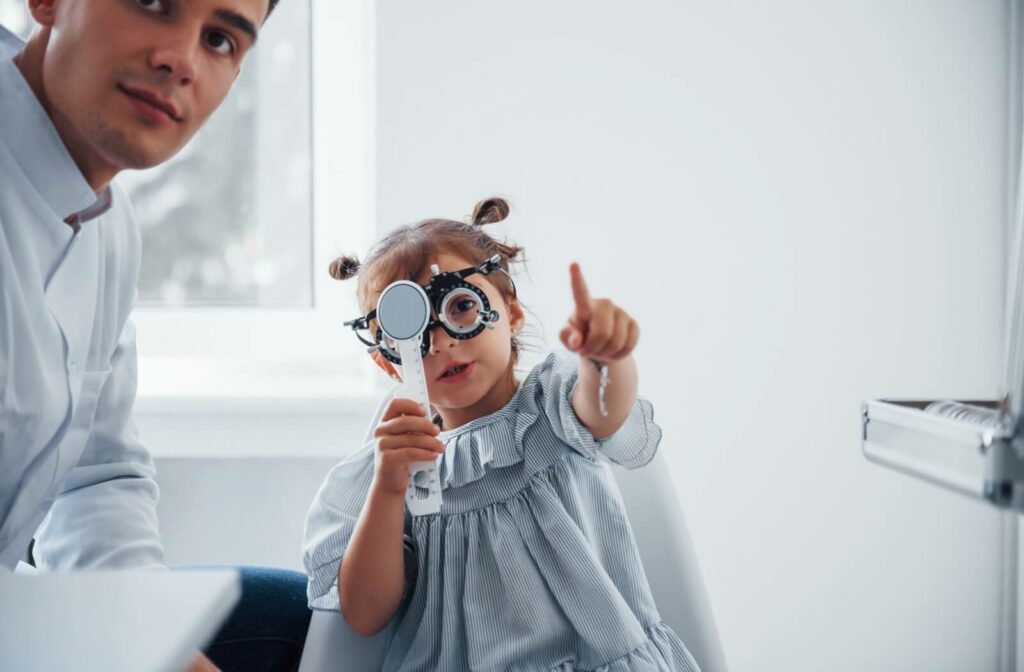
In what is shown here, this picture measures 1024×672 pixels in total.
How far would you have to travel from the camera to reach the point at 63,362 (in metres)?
1.03

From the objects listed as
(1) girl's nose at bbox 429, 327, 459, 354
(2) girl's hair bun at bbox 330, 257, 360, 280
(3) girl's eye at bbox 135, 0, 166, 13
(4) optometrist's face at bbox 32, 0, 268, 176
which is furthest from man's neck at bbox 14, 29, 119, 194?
(1) girl's nose at bbox 429, 327, 459, 354

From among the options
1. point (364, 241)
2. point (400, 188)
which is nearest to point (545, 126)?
point (400, 188)

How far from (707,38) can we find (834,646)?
1.16 metres

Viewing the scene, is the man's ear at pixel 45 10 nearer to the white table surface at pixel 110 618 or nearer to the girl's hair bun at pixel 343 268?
the girl's hair bun at pixel 343 268

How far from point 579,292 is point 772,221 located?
0.86m

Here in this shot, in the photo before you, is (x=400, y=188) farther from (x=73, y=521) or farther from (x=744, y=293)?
(x=73, y=521)

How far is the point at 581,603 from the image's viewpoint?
1.05m

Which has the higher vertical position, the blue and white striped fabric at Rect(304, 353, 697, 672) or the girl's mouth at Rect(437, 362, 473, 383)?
the girl's mouth at Rect(437, 362, 473, 383)

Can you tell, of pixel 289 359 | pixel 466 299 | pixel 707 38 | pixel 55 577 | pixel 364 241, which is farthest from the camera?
pixel 289 359

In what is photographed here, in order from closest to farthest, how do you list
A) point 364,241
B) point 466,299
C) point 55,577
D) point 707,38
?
point 55,577
point 466,299
point 707,38
point 364,241

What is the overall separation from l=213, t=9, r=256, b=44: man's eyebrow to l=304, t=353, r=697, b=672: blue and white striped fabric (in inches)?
21.5

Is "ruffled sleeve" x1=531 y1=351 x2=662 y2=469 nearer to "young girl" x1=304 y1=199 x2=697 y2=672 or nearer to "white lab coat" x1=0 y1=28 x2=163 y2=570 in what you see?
"young girl" x1=304 y1=199 x2=697 y2=672

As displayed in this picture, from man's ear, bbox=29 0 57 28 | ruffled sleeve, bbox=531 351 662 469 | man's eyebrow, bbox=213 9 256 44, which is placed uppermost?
man's ear, bbox=29 0 57 28

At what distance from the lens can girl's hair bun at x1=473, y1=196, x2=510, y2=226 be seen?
4.14 ft
